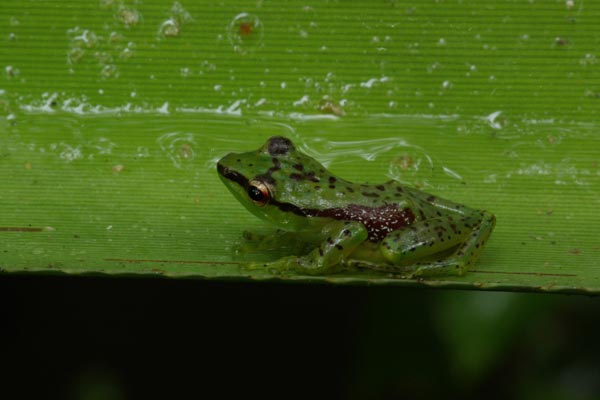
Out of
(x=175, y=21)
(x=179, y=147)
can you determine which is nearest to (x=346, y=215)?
(x=179, y=147)

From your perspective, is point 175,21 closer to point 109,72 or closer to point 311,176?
point 109,72

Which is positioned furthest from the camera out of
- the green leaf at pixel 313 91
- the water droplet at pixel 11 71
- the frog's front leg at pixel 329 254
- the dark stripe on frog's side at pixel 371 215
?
the water droplet at pixel 11 71

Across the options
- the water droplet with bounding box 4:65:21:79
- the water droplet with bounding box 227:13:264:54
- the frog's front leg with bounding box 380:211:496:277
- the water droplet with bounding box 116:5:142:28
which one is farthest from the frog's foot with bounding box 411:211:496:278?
the water droplet with bounding box 4:65:21:79

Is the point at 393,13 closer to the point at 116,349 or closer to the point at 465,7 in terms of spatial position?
the point at 465,7

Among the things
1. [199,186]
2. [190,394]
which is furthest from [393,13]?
[190,394]

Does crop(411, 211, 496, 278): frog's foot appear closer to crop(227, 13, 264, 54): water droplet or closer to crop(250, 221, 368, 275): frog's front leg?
crop(250, 221, 368, 275): frog's front leg

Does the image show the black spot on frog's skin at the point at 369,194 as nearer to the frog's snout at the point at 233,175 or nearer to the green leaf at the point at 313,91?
the green leaf at the point at 313,91

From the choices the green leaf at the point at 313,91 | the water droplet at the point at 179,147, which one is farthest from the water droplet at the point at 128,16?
the water droplet at the point at 179,147
